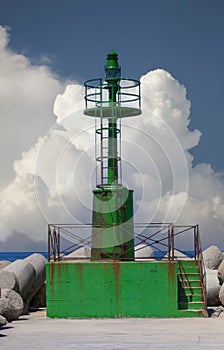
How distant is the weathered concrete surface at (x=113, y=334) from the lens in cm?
1828

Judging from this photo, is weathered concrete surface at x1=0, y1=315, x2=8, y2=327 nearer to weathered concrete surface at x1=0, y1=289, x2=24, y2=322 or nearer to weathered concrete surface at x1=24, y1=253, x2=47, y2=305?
weathered concrete surface at x1=0, y1=289, x2=24, y2=322

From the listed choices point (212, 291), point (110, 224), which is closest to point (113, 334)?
point (110, 224)

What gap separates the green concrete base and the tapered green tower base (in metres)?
1.74

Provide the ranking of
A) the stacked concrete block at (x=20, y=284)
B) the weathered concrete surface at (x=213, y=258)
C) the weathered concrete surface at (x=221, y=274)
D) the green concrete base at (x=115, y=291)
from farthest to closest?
the weathered concrete surface at (x=213, y=258), the weathered concrete surface at (x=221, y=274), the green concrete base at (x=115, y=291), the stacked concrete block at (x=20, y=284)

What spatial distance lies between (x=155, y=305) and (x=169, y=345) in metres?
7.27

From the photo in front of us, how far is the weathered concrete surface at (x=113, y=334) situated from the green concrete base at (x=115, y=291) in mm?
700

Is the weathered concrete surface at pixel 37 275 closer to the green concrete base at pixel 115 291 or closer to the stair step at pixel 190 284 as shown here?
the green concrete base at pixel 115 291

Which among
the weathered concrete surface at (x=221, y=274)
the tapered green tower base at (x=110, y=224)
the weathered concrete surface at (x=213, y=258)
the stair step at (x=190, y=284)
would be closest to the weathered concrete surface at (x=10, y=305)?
the tapered green tower base at (x=110, y=224)

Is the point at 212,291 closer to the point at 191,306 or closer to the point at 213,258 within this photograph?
the point at 191,306

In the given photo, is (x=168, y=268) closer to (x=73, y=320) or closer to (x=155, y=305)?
(x=155, y=305)

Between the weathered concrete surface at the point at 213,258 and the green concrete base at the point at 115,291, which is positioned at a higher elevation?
the weathered concrete surface at the point at 213,258

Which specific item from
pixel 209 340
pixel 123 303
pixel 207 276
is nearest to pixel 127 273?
pixel 123 303

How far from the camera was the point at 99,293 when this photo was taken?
25500 millimetres

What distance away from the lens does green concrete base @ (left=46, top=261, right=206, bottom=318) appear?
83.5 ft
